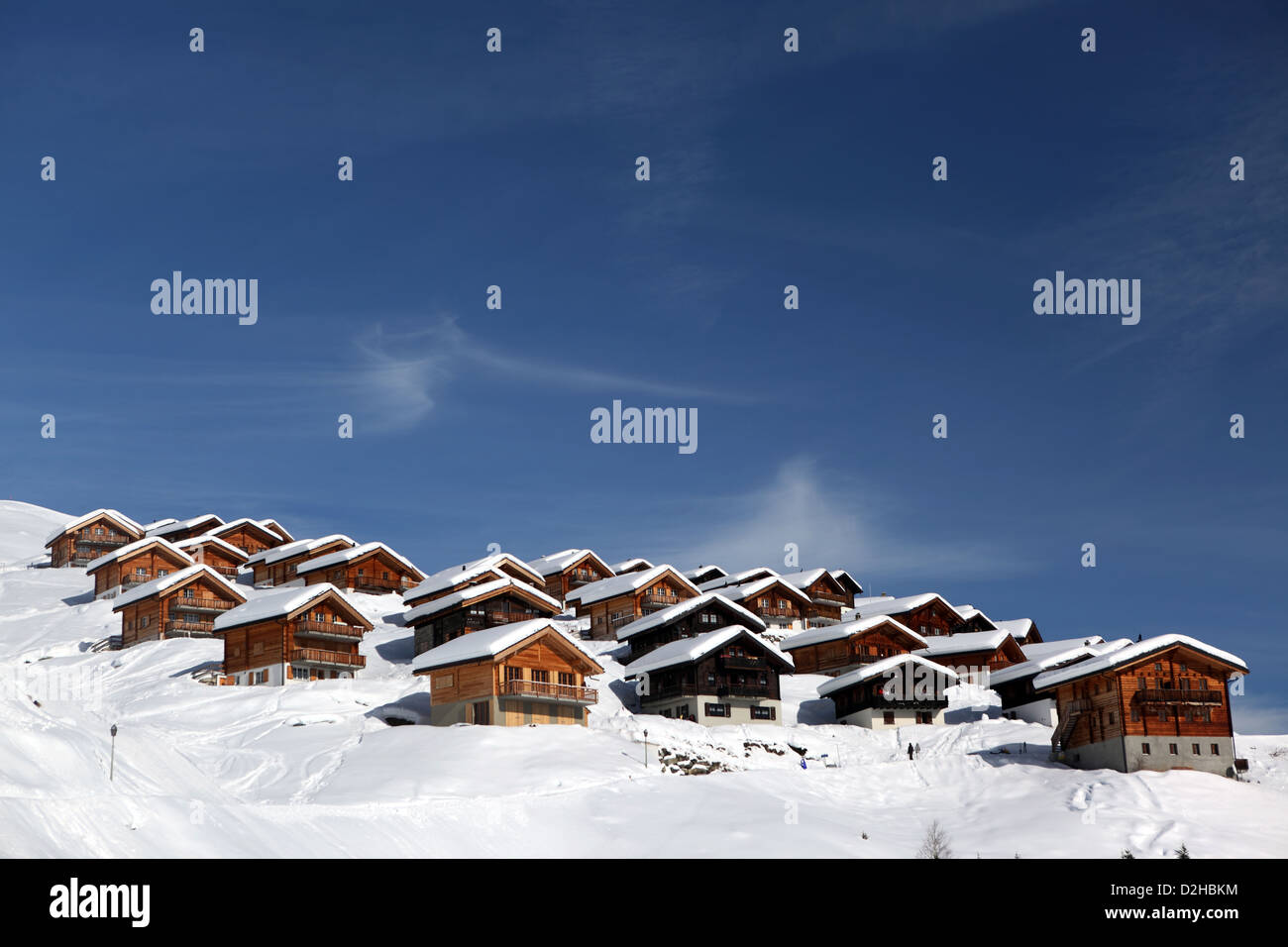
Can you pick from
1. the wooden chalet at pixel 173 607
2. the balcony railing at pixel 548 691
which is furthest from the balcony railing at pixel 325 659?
the balcony railing at pixel 548 691

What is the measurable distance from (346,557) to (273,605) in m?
29.9

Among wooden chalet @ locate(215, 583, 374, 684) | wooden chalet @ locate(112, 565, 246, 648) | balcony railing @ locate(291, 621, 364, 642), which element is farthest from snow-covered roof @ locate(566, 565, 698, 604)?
wooden chalet @ locate(112, 565, 246, 648)

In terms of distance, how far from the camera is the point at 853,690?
254 feet

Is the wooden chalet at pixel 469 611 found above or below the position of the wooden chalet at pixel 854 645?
above

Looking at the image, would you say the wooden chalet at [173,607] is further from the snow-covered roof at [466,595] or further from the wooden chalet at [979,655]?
the wooden chalet at [979,655]

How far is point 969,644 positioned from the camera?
293 ft

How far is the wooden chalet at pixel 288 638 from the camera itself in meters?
75.9

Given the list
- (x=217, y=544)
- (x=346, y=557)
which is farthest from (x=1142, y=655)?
(x=217, y=544)

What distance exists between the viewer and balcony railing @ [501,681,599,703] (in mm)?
64688

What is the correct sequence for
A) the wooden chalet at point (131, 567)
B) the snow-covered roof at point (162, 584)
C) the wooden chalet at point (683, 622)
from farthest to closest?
1. the wooden chalet at point (131, 567)
2. the snow-covered roof at point (162, 584)
3. the wooden chalet at point (683, 622)

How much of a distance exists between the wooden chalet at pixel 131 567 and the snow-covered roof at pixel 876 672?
53.4 metres

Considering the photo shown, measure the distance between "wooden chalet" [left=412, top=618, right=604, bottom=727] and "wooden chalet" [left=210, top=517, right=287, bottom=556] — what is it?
63.1 metres
